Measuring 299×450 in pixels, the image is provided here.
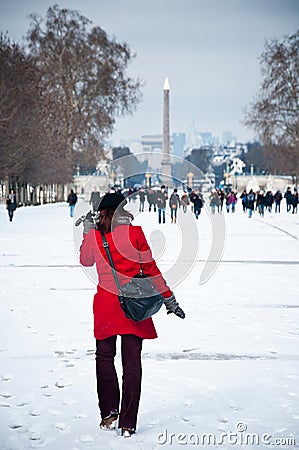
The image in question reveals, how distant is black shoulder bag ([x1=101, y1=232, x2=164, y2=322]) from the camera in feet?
16.7

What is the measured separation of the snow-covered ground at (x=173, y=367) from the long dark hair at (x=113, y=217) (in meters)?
1.33

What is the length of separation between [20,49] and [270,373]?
43990mm

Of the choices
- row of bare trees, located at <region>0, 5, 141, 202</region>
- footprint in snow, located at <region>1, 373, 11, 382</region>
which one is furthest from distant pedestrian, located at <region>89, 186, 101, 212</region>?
row of bare trees, located at <region>0, 5, 141, 202</region>

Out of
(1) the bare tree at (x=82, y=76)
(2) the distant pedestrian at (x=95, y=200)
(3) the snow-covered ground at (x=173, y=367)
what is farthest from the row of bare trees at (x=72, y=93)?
(3) the snow-covered ground at (x=173, y=367)

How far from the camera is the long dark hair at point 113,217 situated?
530cm

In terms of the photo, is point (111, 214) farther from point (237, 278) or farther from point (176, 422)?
point (237, 278)

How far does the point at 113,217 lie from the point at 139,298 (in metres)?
0.56

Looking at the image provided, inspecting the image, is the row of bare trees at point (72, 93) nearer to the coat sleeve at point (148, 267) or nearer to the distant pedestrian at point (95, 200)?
the distant pedestrian at point (95, 200)

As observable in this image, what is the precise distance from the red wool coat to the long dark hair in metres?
0.04

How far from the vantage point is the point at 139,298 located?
510 centimetres

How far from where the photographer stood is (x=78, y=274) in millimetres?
13812

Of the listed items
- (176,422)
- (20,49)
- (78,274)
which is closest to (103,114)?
(20,49)
